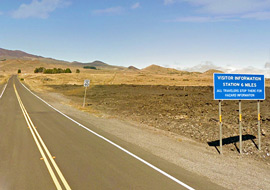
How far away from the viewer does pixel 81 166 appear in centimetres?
870

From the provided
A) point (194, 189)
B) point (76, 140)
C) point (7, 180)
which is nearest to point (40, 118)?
point (76, 140)

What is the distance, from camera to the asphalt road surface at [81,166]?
7211mm

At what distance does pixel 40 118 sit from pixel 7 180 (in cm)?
1263

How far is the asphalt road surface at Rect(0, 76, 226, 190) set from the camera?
7.21m

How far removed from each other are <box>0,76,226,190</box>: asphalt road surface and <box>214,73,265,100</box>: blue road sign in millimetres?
4492

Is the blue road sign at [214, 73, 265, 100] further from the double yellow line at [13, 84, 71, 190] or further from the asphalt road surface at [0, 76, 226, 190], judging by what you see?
the double yellow line at [13, 84, 71, 190]

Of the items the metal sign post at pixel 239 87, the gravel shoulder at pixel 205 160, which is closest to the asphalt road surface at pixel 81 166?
the gravel shoulder at pixel 205 160

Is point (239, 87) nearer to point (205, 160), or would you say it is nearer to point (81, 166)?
point (205, 160)

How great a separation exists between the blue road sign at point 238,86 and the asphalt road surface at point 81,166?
14.7ft

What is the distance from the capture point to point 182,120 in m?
19.7

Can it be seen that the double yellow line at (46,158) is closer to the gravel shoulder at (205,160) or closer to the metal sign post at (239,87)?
the gravel shoulder at (205,160)

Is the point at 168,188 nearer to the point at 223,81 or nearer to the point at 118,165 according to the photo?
the point at 118,165

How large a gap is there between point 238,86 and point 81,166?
8.10m

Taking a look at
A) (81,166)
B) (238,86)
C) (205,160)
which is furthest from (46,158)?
(238,86)
